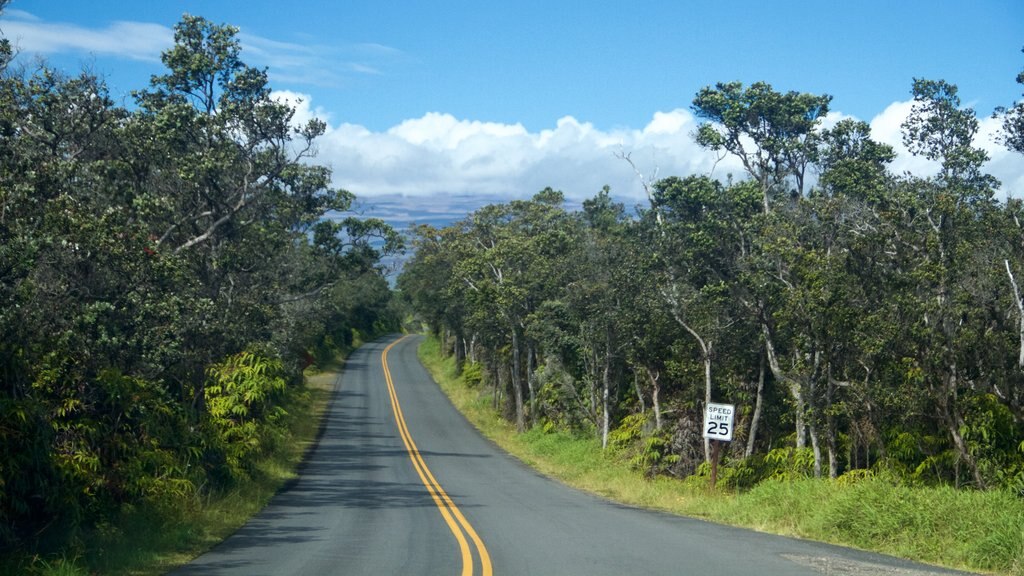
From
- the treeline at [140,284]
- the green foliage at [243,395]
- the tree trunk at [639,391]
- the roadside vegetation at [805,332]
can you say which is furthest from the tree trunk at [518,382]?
the green foliage at [243,395]

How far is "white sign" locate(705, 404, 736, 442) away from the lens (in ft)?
75.6

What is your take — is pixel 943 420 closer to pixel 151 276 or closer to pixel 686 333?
pixel 686 333

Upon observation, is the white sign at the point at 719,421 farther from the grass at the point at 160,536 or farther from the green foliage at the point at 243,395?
the green foliage at the point at 243,395

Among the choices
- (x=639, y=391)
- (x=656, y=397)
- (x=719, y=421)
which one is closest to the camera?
(x=719, y=421)

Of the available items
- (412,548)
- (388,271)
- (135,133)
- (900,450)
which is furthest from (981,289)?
(388,271)

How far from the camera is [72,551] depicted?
12.0m

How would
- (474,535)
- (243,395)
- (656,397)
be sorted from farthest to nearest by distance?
1. (656,397)
2. (243,395)
3. (474,535)

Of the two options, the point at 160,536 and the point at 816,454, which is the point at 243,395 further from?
the point at 816,454

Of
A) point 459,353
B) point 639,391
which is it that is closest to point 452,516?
point 639,391

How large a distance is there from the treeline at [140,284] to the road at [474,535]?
192 centimetres

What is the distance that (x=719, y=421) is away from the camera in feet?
76.0

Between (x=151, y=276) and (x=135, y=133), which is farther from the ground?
(x=135, y=133)

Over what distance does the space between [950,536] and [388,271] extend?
34.3 meters

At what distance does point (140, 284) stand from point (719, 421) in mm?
13170
